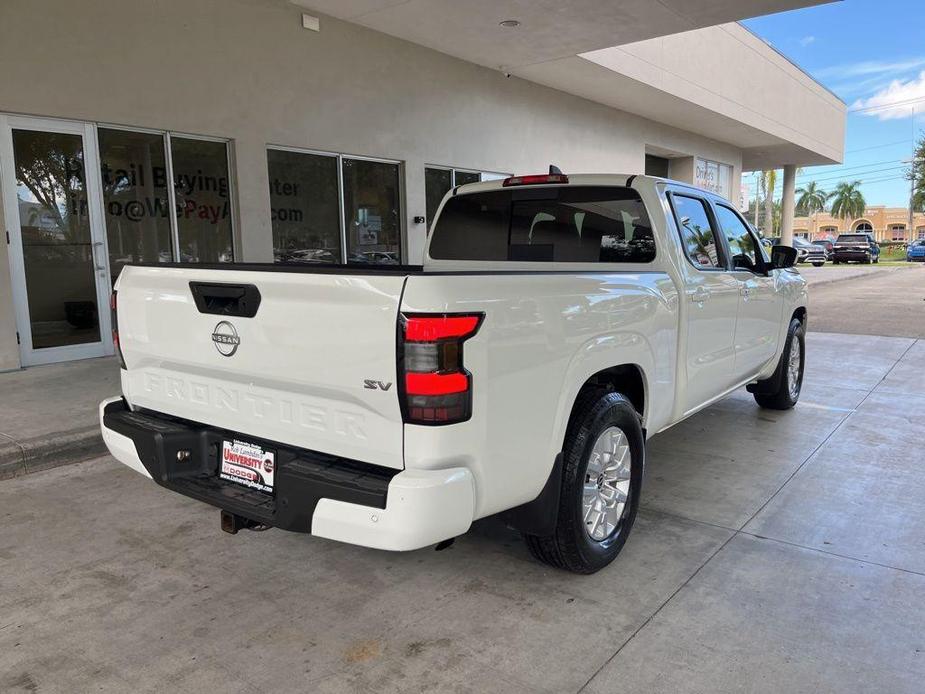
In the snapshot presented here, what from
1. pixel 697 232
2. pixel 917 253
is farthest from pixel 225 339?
pixel 917 253

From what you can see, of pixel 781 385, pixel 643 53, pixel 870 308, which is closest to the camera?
pixel 781 385

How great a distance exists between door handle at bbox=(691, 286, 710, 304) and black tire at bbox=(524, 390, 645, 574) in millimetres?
998

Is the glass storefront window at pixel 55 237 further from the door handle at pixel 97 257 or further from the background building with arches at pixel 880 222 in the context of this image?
the background building with arches at pixel 880 222

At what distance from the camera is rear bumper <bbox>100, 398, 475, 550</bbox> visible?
2.39m

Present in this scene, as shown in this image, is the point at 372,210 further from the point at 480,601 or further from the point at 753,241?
the point at 480,601

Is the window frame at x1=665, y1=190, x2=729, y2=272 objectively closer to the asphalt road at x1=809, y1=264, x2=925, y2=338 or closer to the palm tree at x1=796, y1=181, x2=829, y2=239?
the asphalt road at x1=809, y1=264, x2=925, y2=338

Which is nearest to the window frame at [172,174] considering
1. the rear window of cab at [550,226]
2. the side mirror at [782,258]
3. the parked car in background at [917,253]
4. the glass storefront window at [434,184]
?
the glass storefront window at [434,184]

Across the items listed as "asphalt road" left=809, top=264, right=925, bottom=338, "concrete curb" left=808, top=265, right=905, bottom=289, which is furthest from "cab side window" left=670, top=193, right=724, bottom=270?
"concrete curb" left=808, top=265, right=905, bottom=289

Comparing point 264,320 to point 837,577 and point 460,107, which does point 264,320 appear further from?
point 460,107

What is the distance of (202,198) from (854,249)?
38811 mm

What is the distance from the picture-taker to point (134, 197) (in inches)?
339

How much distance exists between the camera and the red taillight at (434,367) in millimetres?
2346

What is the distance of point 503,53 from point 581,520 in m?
10.7

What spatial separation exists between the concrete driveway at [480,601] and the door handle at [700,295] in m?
1.25
